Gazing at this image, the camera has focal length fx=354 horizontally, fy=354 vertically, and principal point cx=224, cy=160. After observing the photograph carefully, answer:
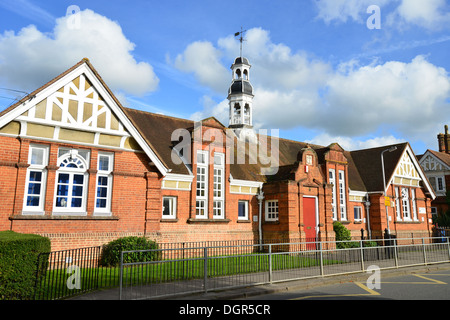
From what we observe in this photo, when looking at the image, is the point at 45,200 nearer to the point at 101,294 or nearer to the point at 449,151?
the point at 101,294

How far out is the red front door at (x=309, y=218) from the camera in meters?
22.4

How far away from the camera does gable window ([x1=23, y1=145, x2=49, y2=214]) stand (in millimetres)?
14211

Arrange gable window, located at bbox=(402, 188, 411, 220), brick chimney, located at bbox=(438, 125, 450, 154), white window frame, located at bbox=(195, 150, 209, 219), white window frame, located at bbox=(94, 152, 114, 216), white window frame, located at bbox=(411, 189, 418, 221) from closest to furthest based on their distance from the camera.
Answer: white window frame, located at bbox=(94, 152, 114, 216) < white window frame, located at bbox=(195, 150, 209, 219) < gable window, located at bbox=(402, 188, 411, 220) < white window frame, located at bbox=(411, 189, 418, 221) < brick chimney, located at bbox=(438, 125, 450, 154)

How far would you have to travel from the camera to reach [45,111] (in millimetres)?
14484

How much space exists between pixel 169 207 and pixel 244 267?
7.80 m

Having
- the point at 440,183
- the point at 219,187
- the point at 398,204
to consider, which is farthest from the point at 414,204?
the point at 219,187

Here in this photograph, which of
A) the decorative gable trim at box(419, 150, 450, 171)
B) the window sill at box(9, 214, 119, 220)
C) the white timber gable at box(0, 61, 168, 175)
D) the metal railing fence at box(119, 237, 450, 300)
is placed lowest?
the metal railing fence at box(119, 237, 450, 300)

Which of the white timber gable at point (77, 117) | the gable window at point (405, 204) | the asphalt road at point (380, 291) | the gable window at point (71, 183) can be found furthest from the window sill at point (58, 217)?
the gable window at point (405, 204)

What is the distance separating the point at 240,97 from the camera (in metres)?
31.0

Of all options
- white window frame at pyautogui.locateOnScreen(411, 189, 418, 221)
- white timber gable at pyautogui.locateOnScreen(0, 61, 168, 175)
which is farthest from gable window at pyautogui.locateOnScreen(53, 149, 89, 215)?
white window frame at pyautogui.locateOnScreen(411, 189, 418, 221)

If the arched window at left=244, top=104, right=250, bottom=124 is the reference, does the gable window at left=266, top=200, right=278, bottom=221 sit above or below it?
below

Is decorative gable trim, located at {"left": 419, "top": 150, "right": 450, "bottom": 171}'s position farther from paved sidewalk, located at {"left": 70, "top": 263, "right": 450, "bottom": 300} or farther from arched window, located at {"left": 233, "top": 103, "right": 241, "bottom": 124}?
paved sidewalk, located at {"left": 70, "top": 263, "right": 450, "bottom": 300}

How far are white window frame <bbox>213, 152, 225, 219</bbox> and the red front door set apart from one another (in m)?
5.41

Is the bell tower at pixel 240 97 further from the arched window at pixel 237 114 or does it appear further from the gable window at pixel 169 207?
the gable window at pixel 169 207
